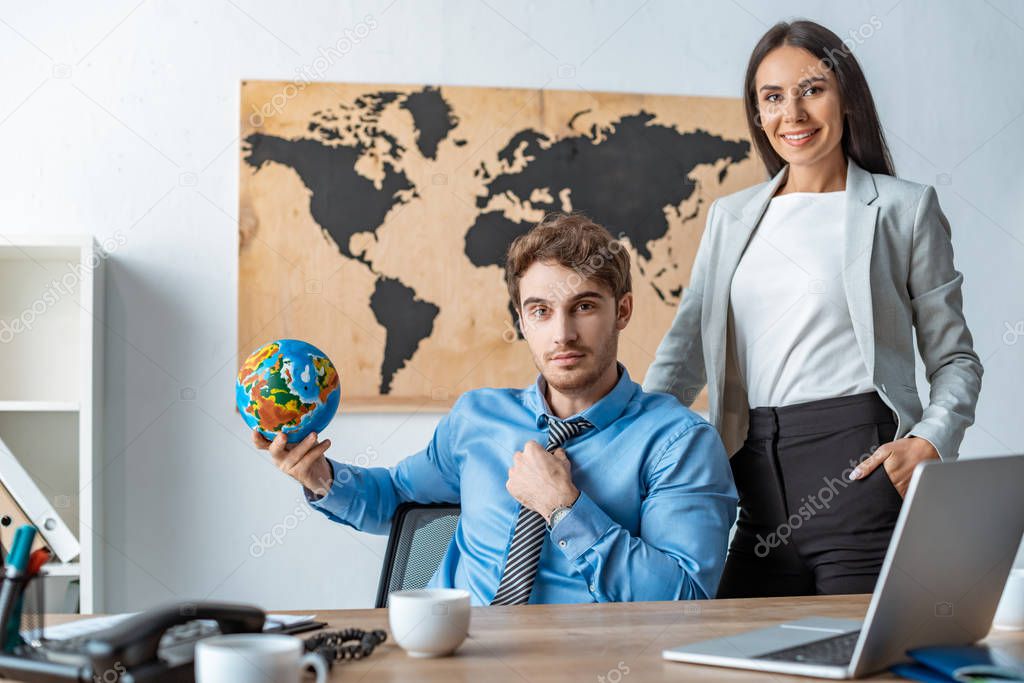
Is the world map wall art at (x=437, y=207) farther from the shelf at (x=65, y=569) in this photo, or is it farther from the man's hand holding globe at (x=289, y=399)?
the man's hand holding globe at (x=289, y=399)

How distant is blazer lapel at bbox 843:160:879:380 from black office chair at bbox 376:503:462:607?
0.83 m

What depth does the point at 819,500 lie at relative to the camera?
1851mm

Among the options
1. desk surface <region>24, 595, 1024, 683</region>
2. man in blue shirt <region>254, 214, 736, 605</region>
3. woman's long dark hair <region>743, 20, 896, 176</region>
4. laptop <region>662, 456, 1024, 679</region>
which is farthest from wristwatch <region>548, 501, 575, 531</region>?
woman's long dark hair <region>743, 20, 896, 176</region>

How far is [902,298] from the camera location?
196cm

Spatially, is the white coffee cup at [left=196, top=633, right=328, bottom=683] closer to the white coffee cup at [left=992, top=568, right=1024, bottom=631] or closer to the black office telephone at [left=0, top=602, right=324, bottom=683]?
the black office telephone at [left=0, top=602, right=324, bottom=683]

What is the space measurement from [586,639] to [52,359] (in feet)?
7.29

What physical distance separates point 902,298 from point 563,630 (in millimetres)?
1115

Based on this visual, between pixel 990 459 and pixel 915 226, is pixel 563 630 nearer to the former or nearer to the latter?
pixel 990 459

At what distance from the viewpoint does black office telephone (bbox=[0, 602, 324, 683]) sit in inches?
34.4

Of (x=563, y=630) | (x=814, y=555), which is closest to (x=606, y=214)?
(x=814, y=555)

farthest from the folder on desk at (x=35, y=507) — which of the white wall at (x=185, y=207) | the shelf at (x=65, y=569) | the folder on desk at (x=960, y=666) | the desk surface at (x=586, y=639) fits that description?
the folder on desk at (x=960, y=666)

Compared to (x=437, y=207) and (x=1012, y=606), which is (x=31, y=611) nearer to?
(x=1012, y=606)

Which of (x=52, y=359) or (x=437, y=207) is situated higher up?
(x=437, y=207)

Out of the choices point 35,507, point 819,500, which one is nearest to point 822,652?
point 819,500
